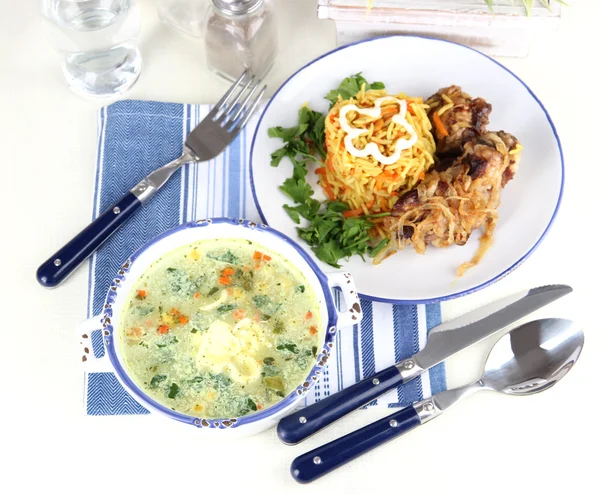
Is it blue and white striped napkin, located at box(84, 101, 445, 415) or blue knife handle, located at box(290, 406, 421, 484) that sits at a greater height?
blue and white striped napkin, located at box(84, 101, 445, 415)

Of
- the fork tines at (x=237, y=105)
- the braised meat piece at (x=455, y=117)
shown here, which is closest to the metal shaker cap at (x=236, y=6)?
the fork tines at (x=237, y=105)

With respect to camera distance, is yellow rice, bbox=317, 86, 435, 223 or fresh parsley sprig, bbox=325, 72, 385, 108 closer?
yellow rice, bbox=317, 86, 435, 223

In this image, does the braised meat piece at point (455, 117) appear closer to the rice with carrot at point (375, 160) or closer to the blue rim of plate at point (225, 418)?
the rice with carrot at point (375, 160)

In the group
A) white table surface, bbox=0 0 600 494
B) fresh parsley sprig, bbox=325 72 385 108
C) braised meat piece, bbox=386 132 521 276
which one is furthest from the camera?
fresh parsley sprig, bbox=325 72 385 108

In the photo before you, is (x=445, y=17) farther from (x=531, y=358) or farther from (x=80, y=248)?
(x=80, y=248)

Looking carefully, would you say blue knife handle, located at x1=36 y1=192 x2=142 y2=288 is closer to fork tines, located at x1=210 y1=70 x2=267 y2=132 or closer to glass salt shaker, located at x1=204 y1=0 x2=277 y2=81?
fork tines, located at x1=210 y1=70 x2=267 y2=132

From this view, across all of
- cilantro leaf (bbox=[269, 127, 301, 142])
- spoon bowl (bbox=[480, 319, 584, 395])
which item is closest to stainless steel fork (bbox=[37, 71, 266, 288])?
cilantro leaf (bbox=[269, 127, 301, 142])

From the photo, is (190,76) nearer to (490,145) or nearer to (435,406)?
(490,145)
